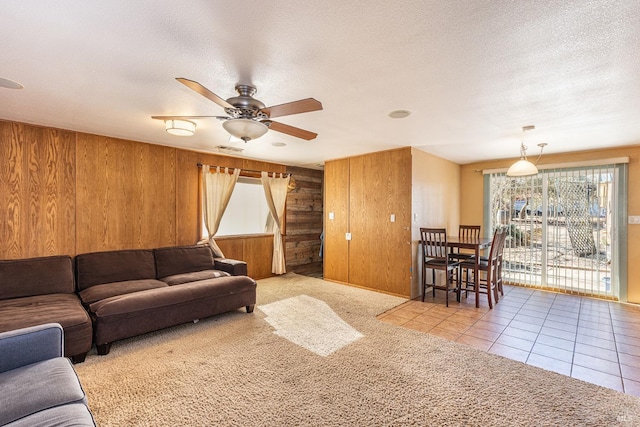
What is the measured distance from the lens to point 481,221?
5664mm

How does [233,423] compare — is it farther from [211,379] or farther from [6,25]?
[6,25]

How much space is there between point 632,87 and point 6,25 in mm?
4142

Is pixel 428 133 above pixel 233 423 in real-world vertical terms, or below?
above

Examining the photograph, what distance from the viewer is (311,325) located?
3.33 metres

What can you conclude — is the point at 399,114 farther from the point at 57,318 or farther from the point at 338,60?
the point at 57,318

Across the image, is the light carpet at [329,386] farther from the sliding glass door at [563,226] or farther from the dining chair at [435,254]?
the sliding glass door at [563,226]

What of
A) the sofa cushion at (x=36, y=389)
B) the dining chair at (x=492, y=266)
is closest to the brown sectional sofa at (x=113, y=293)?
the sofa cushion at (x=36, y=389)

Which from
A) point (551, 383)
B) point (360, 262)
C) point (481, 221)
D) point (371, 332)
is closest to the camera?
point (551, 383)

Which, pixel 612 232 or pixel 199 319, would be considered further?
pixel 612 232

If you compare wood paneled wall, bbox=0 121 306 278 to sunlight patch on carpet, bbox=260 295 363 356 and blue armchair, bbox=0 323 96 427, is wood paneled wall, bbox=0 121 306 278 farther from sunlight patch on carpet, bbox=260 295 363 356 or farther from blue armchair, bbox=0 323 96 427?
blue armchair, bbox=0 323 96 427

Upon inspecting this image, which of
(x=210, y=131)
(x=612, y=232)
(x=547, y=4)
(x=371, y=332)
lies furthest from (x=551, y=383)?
(x=210, y=131)

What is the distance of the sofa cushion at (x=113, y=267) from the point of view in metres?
3.41

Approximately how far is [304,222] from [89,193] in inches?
146

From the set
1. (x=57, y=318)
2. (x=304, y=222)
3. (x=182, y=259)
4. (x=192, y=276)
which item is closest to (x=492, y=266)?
(x=304, y=222)
